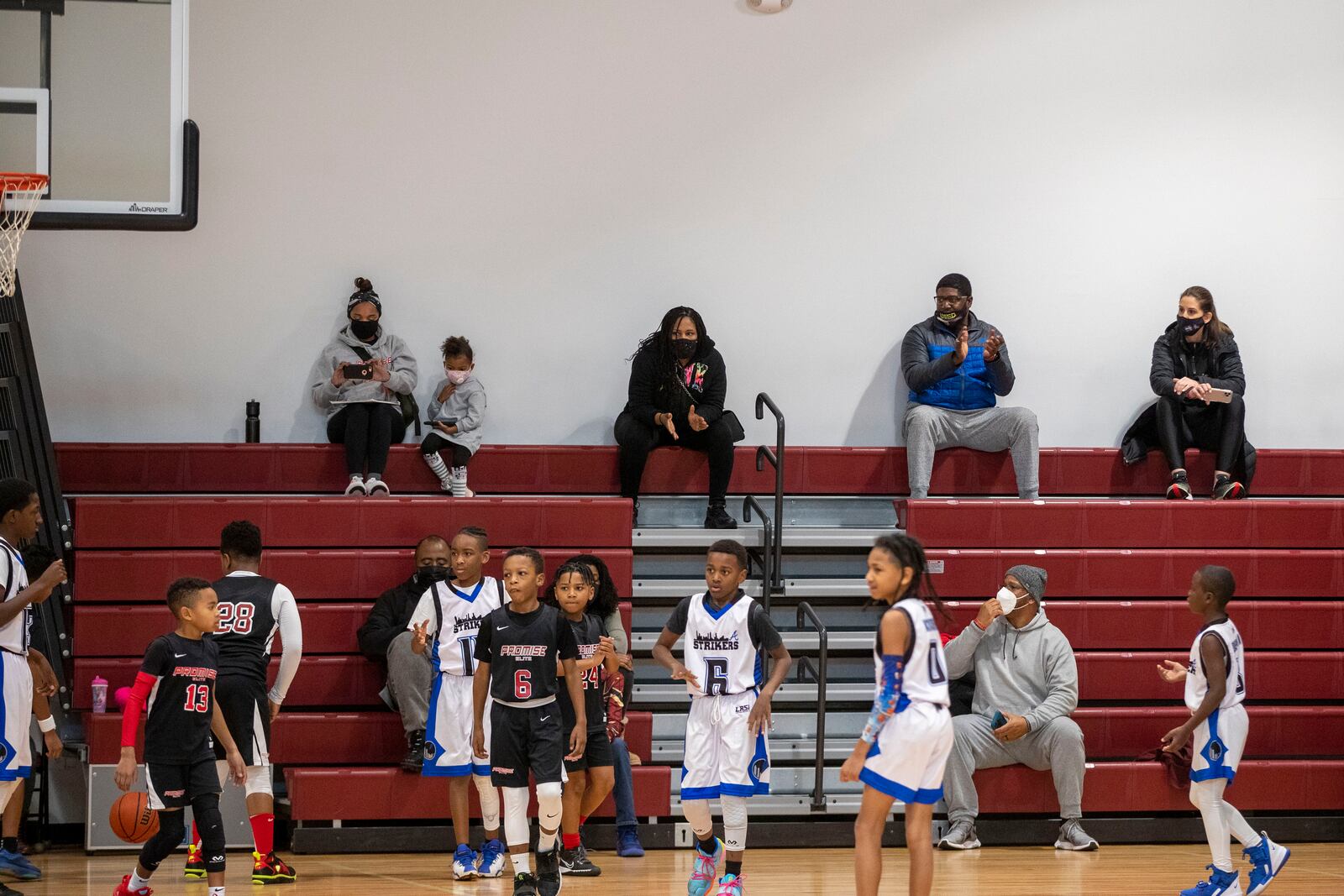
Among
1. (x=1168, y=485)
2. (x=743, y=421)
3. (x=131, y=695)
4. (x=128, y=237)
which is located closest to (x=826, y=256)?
(x=743, y=421)

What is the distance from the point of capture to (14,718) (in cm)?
641

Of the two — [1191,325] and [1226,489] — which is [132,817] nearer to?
[1226,489]

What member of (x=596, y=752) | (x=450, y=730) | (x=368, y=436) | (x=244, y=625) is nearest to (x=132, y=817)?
(x=244, y=625)

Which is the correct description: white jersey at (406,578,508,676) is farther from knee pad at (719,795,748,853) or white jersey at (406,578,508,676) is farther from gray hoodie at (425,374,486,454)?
gray hoodie at (425,374,486,454)

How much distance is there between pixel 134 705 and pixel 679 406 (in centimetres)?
446

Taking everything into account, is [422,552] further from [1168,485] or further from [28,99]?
[1168,485]

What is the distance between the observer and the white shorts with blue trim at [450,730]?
7289mm

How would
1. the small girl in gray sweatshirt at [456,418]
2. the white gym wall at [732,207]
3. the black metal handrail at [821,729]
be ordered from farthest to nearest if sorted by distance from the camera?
the white gym wall at [732,207], the small girl in gray sweatshirt at [456,418], the black metal handrail at [821,729]

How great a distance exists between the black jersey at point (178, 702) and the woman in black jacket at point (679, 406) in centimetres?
387

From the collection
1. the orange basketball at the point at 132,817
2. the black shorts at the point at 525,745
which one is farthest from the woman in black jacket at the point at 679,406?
the orange basketball at the point at 132,817

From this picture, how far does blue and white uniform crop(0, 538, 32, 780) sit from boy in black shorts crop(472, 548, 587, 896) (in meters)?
1.99

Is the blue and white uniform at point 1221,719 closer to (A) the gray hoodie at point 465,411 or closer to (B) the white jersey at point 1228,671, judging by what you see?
(B) the white jersey at point 1228,671

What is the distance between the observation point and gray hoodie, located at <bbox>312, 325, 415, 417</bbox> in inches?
376

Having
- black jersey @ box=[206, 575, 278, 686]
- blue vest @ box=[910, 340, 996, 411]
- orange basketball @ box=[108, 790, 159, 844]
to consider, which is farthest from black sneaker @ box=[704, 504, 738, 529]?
orange basketball @ box=[108, 790, 159, 844]
